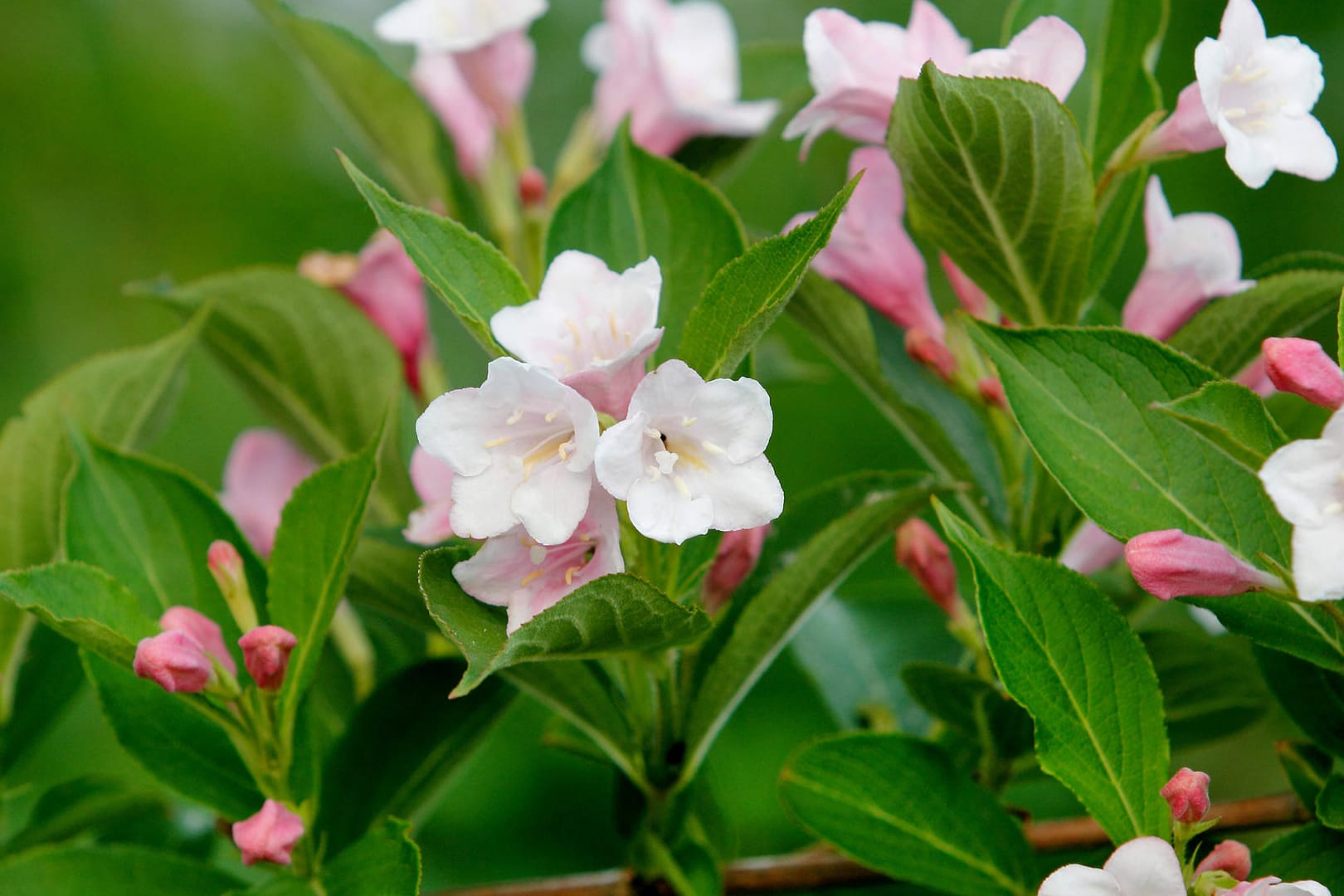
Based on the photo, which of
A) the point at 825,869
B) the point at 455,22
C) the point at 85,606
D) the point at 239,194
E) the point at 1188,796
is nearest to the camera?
the point at 1188,796

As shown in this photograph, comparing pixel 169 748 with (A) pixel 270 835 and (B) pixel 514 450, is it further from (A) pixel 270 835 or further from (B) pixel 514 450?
(B) pixel 514 450

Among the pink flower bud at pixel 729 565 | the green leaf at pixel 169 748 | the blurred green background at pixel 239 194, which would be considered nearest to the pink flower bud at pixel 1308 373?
the pink flower bud at pixel 729 565

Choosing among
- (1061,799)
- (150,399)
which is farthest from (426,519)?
(1061,799)

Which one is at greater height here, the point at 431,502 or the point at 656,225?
the point at 656,225

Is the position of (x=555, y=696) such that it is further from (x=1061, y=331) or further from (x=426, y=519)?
(x=1061, y=331)

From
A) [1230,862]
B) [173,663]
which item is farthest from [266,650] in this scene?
[1230,862]
